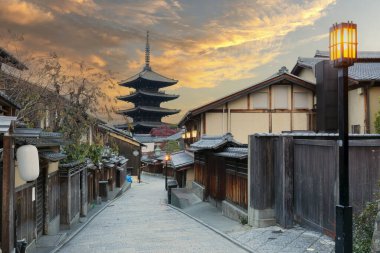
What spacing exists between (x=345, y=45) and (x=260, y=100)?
19.9 metres

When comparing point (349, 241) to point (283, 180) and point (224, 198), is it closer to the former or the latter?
point (283, 180)

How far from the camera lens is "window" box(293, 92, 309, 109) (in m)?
27.2

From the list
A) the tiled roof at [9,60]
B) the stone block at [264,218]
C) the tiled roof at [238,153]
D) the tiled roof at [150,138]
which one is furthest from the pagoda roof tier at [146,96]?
the stone block at [264,218]

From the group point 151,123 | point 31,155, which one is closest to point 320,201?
point 31,155

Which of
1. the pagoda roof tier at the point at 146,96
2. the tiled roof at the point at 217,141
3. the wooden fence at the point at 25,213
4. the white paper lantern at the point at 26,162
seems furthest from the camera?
the pagoda roof tier at the point at 146,96

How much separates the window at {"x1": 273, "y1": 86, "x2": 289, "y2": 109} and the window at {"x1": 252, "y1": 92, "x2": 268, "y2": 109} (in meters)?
0.74

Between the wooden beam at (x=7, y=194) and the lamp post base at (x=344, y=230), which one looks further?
the wooden beam at (x=7, y=194)

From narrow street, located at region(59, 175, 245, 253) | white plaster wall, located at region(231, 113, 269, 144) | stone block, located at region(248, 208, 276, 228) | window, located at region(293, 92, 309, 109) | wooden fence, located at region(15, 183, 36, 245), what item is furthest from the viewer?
window, located at region(293, 92, 309, 109)

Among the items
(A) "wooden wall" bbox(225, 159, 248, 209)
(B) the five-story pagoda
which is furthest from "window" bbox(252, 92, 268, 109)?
(B) the five-story pagoda

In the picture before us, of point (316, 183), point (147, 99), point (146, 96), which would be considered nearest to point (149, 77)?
point (146, 96)

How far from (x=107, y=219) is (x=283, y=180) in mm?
10933

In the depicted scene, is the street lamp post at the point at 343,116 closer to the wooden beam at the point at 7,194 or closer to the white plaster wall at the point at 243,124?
the wooden beam at the point at 7,194

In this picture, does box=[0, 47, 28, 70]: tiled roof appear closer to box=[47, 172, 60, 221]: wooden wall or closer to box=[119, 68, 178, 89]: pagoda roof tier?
box=[47, 172, 60, 221]: wooden wall

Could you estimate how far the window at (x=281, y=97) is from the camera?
27000 millimetres
